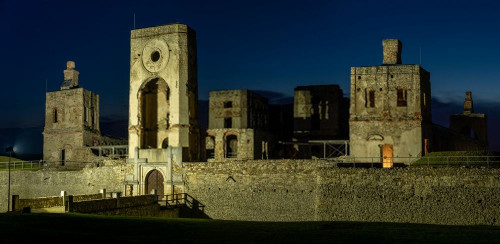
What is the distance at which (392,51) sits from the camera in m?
38.3

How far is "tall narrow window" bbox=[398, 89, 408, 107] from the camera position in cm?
3538

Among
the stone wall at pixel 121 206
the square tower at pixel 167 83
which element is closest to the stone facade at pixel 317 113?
the square tower at pixel 167 83

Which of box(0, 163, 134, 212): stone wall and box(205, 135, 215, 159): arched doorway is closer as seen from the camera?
box(0, 163, 134, 212): stone wall

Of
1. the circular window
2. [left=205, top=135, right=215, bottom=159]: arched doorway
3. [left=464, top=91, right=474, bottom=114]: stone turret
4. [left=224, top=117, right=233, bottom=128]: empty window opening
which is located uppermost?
the circular window

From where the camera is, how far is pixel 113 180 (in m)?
36.2

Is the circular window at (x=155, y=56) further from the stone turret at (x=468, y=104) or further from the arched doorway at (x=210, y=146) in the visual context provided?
the stone turret at (x=468, y=104)

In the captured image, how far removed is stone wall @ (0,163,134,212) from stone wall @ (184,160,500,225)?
6001mm

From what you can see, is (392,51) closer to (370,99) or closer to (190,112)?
(370,99)

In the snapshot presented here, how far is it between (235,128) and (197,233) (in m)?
33.0

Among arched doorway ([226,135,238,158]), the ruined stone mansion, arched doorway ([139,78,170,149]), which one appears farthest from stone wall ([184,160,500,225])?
arched doorway ([226,135,238,158])

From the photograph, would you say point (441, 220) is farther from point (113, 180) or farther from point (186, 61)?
point (113, 180)

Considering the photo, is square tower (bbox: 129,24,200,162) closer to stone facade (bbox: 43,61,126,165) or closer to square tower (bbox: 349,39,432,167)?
square tower (bbox: 349,39,432,167)

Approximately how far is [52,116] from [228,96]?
1745 cm

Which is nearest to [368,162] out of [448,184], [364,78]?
[364,78]
